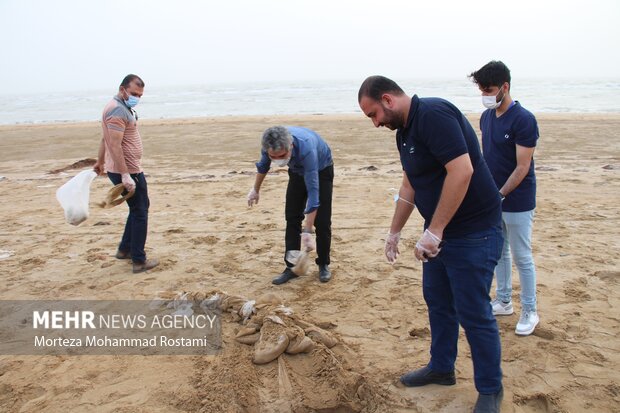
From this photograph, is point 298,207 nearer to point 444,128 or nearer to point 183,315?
point 183,315

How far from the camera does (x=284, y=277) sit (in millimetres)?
4418

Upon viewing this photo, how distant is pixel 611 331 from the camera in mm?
3324

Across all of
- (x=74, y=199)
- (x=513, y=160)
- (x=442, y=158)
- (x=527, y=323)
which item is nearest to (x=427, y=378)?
(x=527, y=323)

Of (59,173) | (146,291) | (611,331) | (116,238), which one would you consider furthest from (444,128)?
(59,173)

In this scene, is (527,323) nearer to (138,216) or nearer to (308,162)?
(308,162)

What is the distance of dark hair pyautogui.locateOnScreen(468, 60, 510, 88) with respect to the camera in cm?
300

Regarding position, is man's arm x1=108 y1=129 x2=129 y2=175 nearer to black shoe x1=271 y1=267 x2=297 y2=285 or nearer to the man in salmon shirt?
the man in salmon shirt

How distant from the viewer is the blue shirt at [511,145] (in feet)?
9.84

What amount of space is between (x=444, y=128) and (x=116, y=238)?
4.67 metres

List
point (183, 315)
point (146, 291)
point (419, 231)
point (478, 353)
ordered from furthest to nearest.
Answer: point (419, 231) → point (146, 291) → point (183, 315) → point (478, 353)

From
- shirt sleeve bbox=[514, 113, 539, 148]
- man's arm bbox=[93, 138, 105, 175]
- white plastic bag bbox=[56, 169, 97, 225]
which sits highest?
shirt sleeve bbox=[514, 113, 539, 148]

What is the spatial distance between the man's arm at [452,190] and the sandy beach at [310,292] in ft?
3.77

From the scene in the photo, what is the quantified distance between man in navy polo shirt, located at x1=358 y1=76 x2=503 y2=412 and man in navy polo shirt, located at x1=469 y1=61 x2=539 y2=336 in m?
0.81

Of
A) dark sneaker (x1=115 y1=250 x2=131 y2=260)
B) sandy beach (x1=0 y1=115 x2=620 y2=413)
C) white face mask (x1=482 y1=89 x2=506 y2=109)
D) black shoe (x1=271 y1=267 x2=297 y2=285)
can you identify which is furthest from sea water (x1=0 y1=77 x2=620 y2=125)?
white face mask (x1=482 y1=89 x2=506 y2=109)
